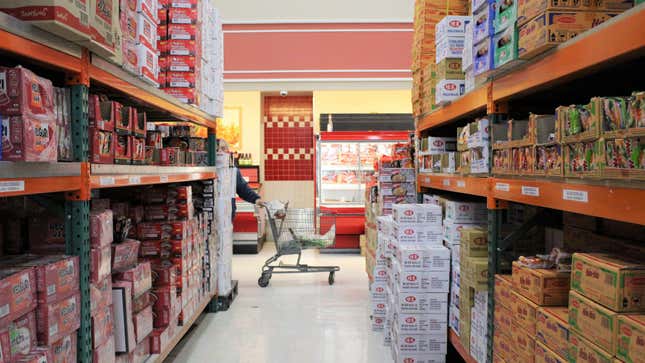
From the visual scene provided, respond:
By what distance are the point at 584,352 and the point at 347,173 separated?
6673mm

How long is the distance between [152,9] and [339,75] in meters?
5.70

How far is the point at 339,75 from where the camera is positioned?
328 inches

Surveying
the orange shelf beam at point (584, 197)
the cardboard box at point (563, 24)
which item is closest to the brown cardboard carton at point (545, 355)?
the orange shelf beam at point (584, 197)

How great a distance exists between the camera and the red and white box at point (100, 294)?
7.01 ft

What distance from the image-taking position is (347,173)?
8.15m

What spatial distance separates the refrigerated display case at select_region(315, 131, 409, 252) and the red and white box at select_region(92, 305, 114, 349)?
5396 millimetres

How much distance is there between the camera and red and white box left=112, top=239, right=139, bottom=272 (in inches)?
101

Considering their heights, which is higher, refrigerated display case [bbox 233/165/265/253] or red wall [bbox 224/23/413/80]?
red wall [bbox 224/23/413/80]

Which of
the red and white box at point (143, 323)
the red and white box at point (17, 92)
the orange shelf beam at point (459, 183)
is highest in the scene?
the red and white box at point (17, 92)

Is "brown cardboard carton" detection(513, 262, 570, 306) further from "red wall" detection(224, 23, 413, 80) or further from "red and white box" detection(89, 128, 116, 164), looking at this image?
"red wall" detection(224, 23, 413, 80)

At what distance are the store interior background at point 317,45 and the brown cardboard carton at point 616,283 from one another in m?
7.05

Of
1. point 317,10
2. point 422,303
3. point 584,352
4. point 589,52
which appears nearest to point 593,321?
point 584,352

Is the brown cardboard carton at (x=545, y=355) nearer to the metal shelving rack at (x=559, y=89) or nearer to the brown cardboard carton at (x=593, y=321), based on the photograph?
the brown cardboard carton at (x=593, y=321)

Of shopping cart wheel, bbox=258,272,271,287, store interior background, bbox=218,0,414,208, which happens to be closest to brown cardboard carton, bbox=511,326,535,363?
shopping cart wheel, bbox=258,272,271,287
